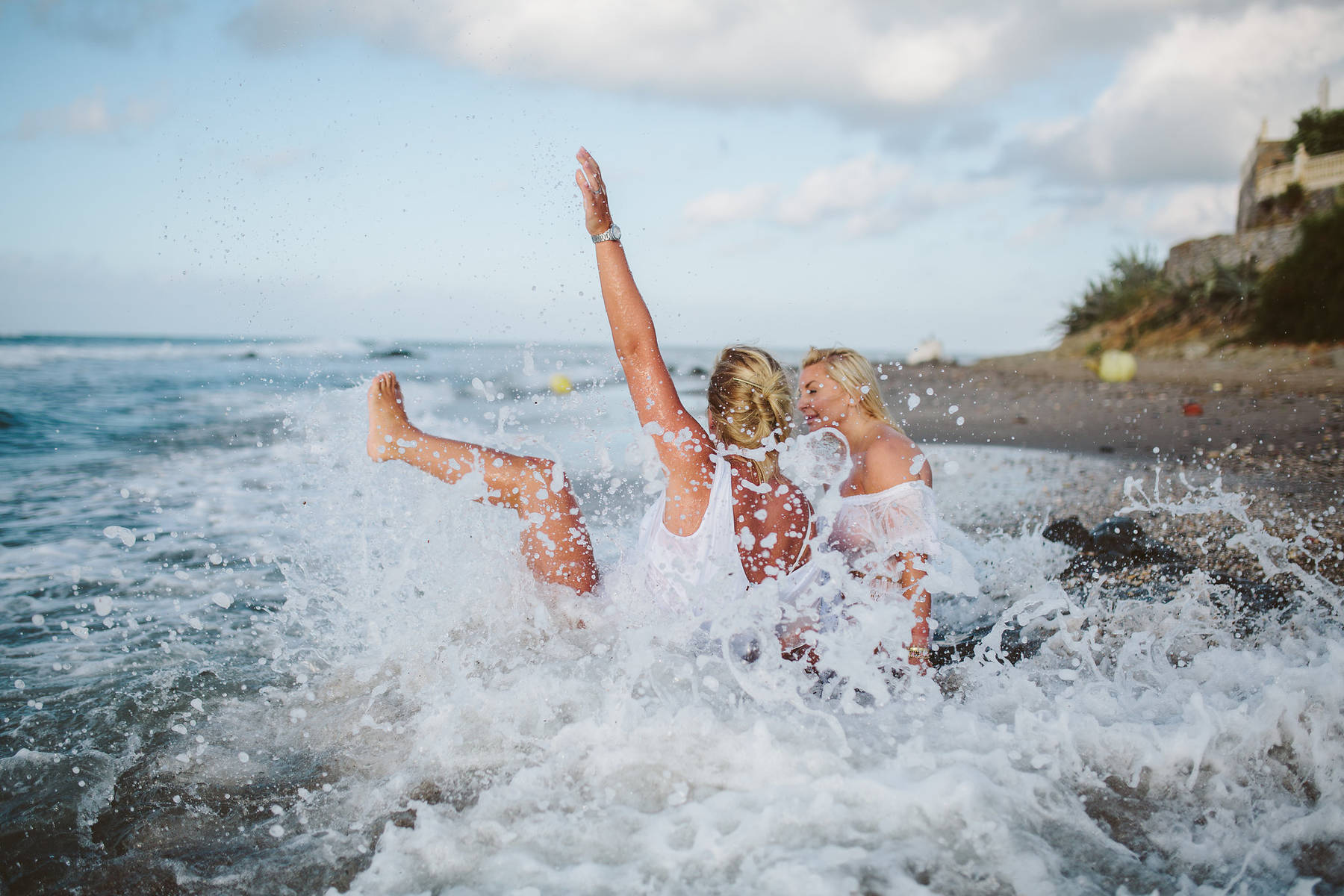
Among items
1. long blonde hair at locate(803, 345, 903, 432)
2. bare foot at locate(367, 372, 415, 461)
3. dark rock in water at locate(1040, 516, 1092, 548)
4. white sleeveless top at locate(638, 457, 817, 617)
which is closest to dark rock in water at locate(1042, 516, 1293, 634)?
dark rock in water at locate(1040, 516, 1092, 548)

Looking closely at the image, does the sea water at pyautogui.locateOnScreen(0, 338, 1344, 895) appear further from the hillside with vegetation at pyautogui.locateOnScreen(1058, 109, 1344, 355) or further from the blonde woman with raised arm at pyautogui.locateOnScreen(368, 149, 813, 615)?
the hillside with vegetation at pyautogui.locateOnScreen(1058, 109, 1344, 355)

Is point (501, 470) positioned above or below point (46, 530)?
above

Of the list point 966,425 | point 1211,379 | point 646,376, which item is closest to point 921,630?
point 646,376

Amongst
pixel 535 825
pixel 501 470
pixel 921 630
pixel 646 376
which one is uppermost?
pixel 646 376

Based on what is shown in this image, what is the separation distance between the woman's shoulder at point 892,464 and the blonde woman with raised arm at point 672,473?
1.13ft

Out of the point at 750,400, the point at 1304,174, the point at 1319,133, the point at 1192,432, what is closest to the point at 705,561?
the point at 750,400

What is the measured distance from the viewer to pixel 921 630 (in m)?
3.44

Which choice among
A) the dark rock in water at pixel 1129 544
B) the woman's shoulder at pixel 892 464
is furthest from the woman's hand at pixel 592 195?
the dark rock in water at pixel 1129 544

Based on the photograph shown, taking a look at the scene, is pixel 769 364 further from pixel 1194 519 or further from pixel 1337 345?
pixel 1337 345

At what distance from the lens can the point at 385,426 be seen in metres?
3.61

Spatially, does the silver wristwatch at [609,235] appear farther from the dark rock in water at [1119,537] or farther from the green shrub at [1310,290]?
the green shrub at [1310,290]

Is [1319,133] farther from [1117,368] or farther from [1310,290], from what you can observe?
[1117,368]

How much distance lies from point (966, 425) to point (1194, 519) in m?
6.06

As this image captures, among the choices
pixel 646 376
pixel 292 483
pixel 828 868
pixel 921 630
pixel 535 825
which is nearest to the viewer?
pixel 828 868
